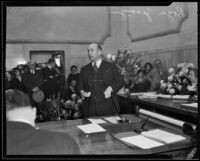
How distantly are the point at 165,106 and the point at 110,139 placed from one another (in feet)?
1.58

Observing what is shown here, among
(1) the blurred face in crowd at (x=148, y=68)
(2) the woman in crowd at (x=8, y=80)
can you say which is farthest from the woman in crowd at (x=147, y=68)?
(2) the woman in crowd at (x=8, y=80)

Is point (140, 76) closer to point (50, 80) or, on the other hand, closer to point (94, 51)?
point (94, 51)

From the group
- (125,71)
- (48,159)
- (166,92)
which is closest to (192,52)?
(166,92)

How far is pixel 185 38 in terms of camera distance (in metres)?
1.77

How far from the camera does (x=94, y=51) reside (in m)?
1.76

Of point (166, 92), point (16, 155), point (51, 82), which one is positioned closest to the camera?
point (16, 155)

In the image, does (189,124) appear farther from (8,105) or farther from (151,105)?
(8,105)

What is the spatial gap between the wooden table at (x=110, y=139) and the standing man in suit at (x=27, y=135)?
0.12 meters

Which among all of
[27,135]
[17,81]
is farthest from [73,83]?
[27,135]

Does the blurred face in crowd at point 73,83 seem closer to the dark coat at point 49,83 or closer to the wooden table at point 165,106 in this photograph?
the dark coat at point 49,83

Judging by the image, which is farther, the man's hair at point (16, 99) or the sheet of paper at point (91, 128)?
the sheet of paper at point (91, 128)

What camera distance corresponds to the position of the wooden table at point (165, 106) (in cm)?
178

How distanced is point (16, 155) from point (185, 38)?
135 cm

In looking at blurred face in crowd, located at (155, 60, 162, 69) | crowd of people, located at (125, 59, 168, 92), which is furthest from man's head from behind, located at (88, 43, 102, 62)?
blurred face in crowd, located at (155, 60, 162, 69)
